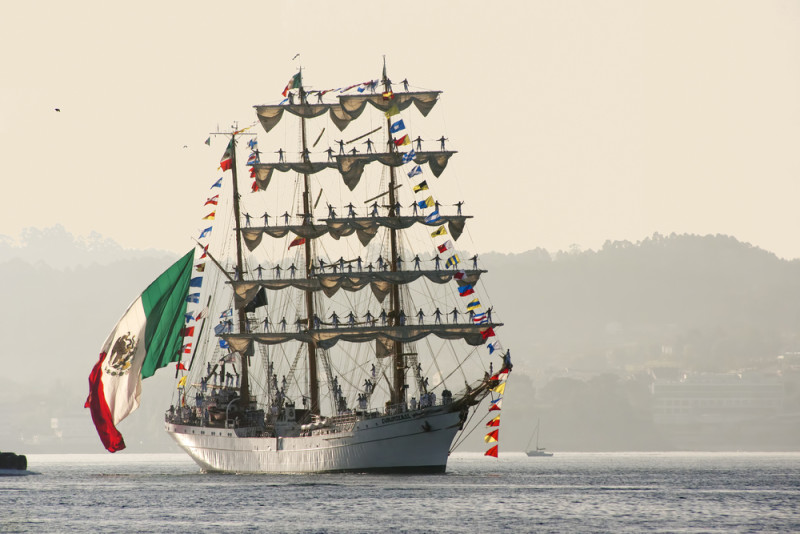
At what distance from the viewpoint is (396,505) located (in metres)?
83.4

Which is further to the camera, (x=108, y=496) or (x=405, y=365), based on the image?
(x=405, y=365)

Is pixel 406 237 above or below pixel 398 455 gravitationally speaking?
above

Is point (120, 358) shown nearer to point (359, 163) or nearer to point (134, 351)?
point (134, 351)

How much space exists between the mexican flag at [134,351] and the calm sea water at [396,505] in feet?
20.5

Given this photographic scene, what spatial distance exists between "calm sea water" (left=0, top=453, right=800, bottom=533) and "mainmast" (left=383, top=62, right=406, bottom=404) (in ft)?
26.0

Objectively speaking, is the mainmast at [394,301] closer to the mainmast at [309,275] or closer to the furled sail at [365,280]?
the furled sail at [365,280]

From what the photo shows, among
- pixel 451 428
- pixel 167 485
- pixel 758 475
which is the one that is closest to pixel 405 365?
pixel 451 428

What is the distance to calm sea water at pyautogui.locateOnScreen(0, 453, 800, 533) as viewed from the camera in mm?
74562

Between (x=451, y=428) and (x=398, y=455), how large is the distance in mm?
4615

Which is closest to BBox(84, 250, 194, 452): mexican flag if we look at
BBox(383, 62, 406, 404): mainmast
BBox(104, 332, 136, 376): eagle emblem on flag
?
BBox(104, 332, 136, 376): eagle emblem on flag

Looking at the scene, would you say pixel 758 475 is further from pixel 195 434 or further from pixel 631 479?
pixel 195 434

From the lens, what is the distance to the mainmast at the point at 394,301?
114 metres

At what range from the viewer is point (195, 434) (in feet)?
415

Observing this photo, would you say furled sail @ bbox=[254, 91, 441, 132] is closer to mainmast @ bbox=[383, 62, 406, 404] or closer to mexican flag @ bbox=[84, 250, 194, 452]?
mainmast @ bbox=[383, 62, 406, 404]
